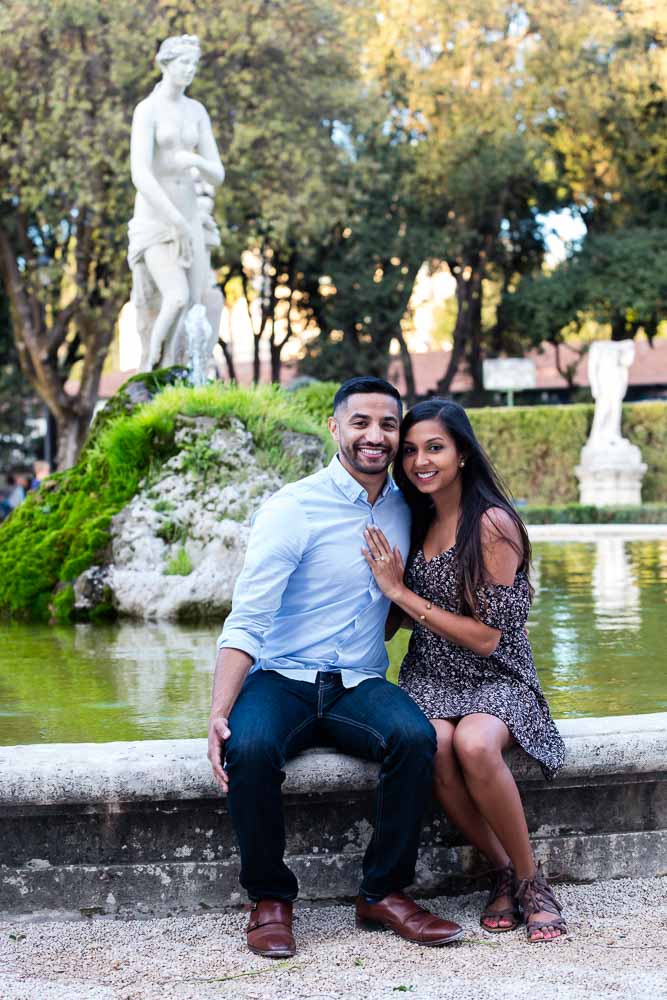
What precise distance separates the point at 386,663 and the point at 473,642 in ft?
1.10

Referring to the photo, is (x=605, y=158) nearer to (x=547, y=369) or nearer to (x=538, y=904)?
(x=547, y=369)

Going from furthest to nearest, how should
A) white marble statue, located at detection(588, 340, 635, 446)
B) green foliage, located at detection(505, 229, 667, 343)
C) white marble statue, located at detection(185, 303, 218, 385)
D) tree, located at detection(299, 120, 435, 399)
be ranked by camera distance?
tree, located at detection(299, 120, 435, 399), green foliage, located at detection(505, 229, 667, 343), white marble statue, located at detection(588, 340, 635, 446), white marble statue, located at detection(185, 303, 218, 385)

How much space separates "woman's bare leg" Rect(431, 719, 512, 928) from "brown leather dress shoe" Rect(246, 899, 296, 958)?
49 cm

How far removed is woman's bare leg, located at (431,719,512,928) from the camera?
3.15m

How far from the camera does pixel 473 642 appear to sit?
3.29 metres

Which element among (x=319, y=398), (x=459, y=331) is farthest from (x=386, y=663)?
(x=459, y=331)

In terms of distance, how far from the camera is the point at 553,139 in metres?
31.2

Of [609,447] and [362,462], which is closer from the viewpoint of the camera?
[362,462]

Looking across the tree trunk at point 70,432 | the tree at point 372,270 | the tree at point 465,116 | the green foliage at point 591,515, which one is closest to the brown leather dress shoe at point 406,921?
the green foliage at point 591,515

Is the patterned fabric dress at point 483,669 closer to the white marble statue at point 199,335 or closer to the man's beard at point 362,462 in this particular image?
the man's beard at point 362,462

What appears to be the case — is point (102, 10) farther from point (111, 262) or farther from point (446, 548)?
point (446, 548)

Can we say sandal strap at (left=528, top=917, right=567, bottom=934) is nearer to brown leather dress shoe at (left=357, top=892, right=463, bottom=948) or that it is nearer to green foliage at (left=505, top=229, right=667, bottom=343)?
brown leather dress shoe at (left=357, top=892, right=463, bottom=948)

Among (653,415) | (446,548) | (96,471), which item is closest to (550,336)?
(653,415)

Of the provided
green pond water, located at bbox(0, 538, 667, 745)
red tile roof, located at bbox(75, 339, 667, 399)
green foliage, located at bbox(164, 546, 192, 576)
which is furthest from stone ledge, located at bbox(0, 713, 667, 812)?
red tile roof, located at bbox(75, 339, 667, 399)
